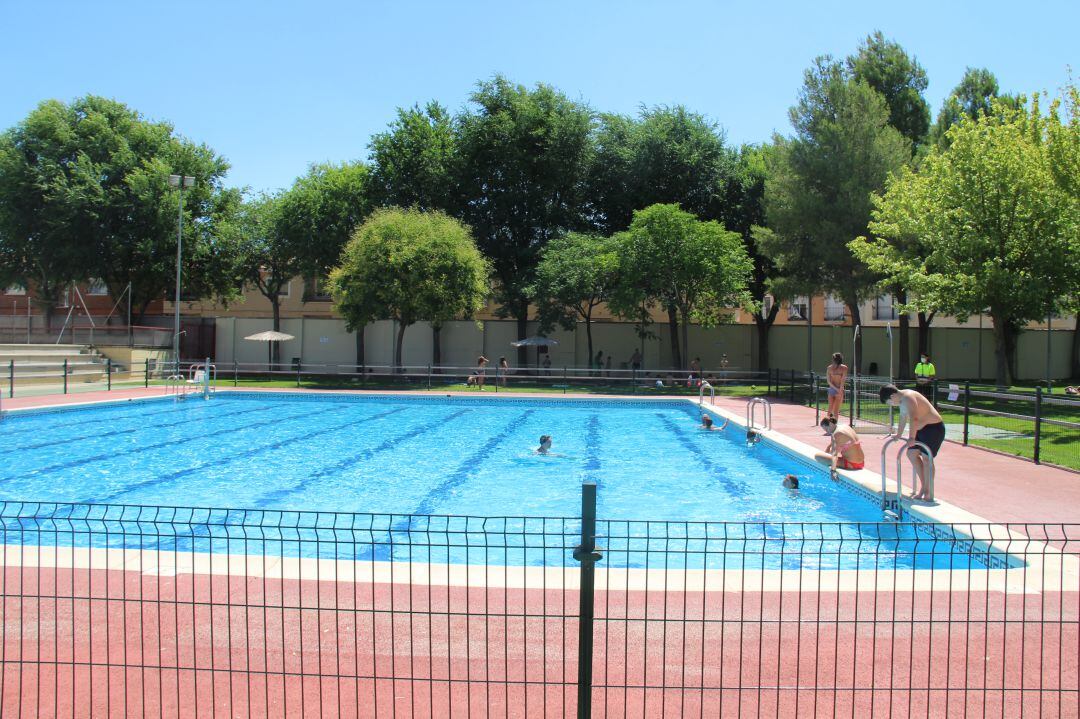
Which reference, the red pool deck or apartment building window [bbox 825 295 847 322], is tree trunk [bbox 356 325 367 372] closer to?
apartment building window [bbox 825 295 847 322]

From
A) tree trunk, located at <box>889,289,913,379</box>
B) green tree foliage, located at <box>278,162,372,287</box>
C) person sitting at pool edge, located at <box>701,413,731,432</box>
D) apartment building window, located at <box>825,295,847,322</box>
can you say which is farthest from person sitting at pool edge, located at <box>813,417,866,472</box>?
apartment building window, located at <box>825,295,847,322</box>

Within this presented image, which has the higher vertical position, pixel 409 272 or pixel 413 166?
pixel 413 166

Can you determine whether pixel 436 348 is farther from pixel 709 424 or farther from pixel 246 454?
pixel 246 454

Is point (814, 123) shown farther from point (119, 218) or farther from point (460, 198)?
point (119, 218)

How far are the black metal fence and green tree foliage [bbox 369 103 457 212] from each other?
3047 centimetres

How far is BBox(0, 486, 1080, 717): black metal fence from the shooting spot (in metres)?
3.80

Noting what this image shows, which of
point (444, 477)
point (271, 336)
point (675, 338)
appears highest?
point (675, 338)

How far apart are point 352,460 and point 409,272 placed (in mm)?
15522

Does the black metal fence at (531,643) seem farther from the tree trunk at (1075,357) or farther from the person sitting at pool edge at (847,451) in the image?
the tree trunk at (1075,357)

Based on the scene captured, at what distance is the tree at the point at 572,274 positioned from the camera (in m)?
30.8

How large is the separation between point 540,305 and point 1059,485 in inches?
974

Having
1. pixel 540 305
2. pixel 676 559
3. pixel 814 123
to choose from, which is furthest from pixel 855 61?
pixel 676 559

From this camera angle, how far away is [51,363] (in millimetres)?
27844

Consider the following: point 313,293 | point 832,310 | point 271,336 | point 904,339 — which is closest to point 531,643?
point 904,339
